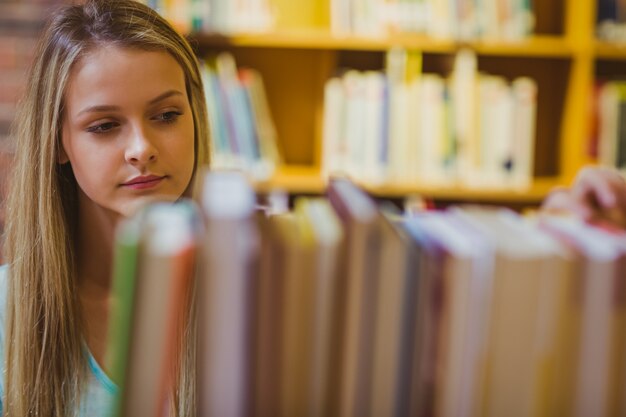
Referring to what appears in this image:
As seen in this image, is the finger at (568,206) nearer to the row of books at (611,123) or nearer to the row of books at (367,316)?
the row of books at (367,316)

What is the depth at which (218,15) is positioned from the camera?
225 centimetres

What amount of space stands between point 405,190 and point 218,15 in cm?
82

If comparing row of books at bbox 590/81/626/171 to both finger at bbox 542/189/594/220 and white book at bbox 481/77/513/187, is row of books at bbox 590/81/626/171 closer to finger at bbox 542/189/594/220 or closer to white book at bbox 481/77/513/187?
white book at bbox 481/77/513/187

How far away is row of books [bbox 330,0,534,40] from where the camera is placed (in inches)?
89.6

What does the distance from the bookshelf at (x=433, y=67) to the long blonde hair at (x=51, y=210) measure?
126 cm

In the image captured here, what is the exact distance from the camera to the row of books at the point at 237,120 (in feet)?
7.48

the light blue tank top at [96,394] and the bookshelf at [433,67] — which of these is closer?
the light blue tank top at [96,394]

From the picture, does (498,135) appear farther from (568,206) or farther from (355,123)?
(568,206)

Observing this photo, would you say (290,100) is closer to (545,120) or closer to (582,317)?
(545,120)

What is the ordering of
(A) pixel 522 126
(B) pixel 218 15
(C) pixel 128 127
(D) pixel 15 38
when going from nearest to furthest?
(C) pixel 128 127
(B) pixel 218 15
(A) pixel 522 126
(D) pixel 15 38

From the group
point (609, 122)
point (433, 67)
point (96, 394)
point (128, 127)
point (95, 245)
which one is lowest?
point (96, 394)

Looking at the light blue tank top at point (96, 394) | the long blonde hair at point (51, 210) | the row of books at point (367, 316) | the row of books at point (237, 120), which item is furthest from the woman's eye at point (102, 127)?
the row of books at point (237, 120)

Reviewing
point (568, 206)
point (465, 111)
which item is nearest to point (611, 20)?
point (465, 111)

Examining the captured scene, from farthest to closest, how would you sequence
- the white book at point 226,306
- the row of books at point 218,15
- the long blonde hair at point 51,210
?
the row of books at point 218,15 → the long blonde hair at point 51,210 → the white book at point 226,306
